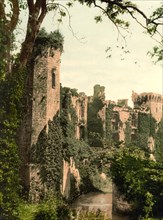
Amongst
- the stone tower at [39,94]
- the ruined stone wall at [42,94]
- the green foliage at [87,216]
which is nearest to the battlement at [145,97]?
the ruined stone wall at [42,94]

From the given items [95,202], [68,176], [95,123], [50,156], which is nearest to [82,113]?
[95,123]

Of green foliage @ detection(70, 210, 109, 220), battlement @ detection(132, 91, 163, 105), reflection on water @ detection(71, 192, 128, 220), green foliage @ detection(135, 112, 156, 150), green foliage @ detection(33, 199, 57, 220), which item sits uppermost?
battlement @ detection(132, 91, 163, 105)

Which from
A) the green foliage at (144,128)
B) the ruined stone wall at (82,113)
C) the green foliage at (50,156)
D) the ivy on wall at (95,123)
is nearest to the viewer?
the green foliage at (50,156)

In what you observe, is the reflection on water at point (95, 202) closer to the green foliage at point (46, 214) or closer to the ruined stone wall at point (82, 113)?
the ruined stone wall at point (82, 113)

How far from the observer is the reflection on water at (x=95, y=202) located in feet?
107

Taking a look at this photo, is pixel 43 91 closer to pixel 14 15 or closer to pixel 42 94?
Result: pixel 42 94

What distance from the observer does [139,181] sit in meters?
21.4

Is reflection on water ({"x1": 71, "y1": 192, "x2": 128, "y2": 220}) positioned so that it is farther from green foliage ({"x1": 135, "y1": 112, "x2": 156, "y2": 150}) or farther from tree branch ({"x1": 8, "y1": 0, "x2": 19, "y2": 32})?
tree branch ({"x1": 8, "y1": 0, "x2": 19, "y2": 32})

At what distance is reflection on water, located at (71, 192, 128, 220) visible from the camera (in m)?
32.8

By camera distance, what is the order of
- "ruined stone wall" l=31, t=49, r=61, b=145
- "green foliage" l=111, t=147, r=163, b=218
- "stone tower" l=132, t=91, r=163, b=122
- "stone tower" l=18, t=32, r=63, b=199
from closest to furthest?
"green foliage" l=111, t=147, r=163, b=218 < "stone tower" l=18, t=32, r=63, b=199 < "ruined stone wall" l=31, t=49, r=61, b=145 < "stone tower" l=132, t=91, r=163, b=122

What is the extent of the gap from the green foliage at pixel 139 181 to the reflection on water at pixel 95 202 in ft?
25.7

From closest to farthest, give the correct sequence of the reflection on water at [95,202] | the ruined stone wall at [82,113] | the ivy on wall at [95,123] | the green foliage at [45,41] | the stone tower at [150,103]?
the green foliage at [45,41]
the reflection on water at [95,202]
the ruined stone wall at [82,113]
the ivy on wall at [95,123]
the stone tower at [150,103]

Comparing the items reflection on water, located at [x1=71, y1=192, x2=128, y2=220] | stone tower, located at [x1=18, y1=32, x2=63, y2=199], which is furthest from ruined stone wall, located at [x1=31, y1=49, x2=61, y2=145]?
reflection on water, located at [x1=71, y1=192, x2=128, y2=220]

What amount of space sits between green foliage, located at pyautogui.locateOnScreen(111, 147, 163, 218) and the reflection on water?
25.7ft
